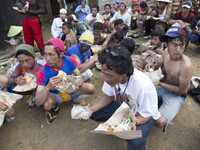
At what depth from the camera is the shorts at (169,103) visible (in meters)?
2.26

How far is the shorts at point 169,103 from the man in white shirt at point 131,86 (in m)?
0.55

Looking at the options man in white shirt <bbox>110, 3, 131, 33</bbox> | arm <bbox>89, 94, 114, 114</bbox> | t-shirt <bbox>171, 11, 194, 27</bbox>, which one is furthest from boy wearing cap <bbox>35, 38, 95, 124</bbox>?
t-shirt <bbox>171, 11, 194, 27</bbox>

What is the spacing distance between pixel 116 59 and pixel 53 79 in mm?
1149

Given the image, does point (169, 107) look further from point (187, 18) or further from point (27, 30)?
point (27, 30)

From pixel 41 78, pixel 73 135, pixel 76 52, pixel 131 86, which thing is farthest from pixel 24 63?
pixel 131 86

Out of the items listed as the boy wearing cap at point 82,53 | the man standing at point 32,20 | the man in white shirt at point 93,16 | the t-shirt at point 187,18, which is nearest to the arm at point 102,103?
the boy wearing cap at point 82,53

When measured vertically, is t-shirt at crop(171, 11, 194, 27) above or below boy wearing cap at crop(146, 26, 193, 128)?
above

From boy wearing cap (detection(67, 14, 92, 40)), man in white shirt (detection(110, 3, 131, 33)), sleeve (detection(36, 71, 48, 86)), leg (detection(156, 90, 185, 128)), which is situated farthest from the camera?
man in white shirt (detection(110, 3, 131, 33))

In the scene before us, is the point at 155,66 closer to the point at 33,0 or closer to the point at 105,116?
the point at 105,116

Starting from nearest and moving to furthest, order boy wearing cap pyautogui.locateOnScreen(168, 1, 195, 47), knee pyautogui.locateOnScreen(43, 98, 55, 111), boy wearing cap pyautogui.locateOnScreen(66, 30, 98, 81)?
1. knee pyautogui.locateOnScreen(43, 98, 55, 111)
2. boy wearing cap pyautogui.locateOnScreen(66, 30, 98, 81)
3. boy wearing cap pyautogui.locateOnScreen(168, 1, 195, 47)

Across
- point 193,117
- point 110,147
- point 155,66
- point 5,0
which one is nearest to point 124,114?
point 110,147

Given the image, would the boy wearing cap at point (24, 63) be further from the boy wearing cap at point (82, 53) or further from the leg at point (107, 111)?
the leg at point (107, 111)

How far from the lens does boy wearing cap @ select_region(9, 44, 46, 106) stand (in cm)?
250

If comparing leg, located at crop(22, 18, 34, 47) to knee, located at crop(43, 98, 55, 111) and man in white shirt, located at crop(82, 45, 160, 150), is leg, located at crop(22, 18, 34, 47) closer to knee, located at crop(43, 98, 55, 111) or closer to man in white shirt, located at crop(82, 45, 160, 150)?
knee, located at crop(43, 98, 55, 111)
